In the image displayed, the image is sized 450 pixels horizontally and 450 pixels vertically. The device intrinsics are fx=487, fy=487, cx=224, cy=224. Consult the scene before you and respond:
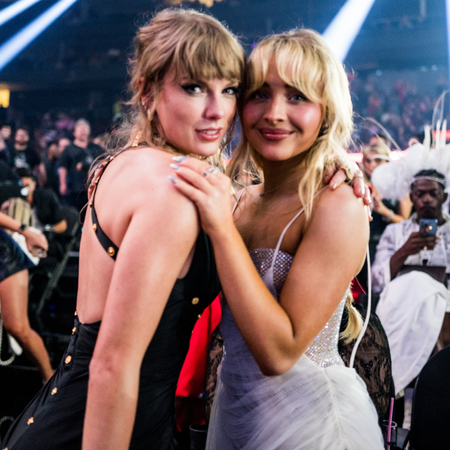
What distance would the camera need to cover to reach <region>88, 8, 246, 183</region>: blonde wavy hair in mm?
1061

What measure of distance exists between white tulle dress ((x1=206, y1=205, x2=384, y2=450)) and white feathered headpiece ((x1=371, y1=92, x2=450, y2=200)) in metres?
2.58

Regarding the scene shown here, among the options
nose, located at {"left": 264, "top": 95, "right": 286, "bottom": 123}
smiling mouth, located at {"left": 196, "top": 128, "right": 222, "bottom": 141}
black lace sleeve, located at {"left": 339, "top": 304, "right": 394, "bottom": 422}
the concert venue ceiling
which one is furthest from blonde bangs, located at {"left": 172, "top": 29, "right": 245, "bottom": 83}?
the concert venue ceiling

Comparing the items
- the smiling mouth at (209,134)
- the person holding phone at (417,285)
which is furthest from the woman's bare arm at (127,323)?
the person holding phone at (417,285)

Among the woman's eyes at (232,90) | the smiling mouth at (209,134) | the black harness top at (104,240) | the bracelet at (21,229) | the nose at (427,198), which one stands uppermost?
the woman's eyes at (232,90)

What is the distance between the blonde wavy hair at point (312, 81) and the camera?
1.29 metres

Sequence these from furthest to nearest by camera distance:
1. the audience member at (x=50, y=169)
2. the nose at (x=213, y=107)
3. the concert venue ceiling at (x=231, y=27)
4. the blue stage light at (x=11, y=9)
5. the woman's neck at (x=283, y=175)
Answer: the concert venue ceiling at (x=231, y=27), the blue stage light at (x=11, y=9), the audience member at (x=50, y=169), the woman's neck at (x=283, y=175), the nose at (x=213, y=107)

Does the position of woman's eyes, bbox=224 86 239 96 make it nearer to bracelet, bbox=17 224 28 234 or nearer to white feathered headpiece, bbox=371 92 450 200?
white feathered headpiece, bbox=371 92 450 200

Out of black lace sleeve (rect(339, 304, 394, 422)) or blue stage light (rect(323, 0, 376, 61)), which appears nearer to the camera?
black lace sleeve (rect(339, 304, 394, 422))

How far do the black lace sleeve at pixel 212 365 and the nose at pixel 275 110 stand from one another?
0.80 m

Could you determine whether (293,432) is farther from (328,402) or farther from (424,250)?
(424,250)

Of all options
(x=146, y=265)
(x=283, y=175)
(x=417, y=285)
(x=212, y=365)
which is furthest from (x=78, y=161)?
(x=146, y=265)

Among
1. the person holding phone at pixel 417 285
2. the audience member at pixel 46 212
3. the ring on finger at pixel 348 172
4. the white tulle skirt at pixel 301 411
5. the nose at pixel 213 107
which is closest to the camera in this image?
the nose at pixel 213 107

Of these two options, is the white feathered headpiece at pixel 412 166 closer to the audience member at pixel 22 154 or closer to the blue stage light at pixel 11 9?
the audience member at pixel 22 154

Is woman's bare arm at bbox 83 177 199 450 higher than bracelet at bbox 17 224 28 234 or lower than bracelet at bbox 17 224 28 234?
higher
